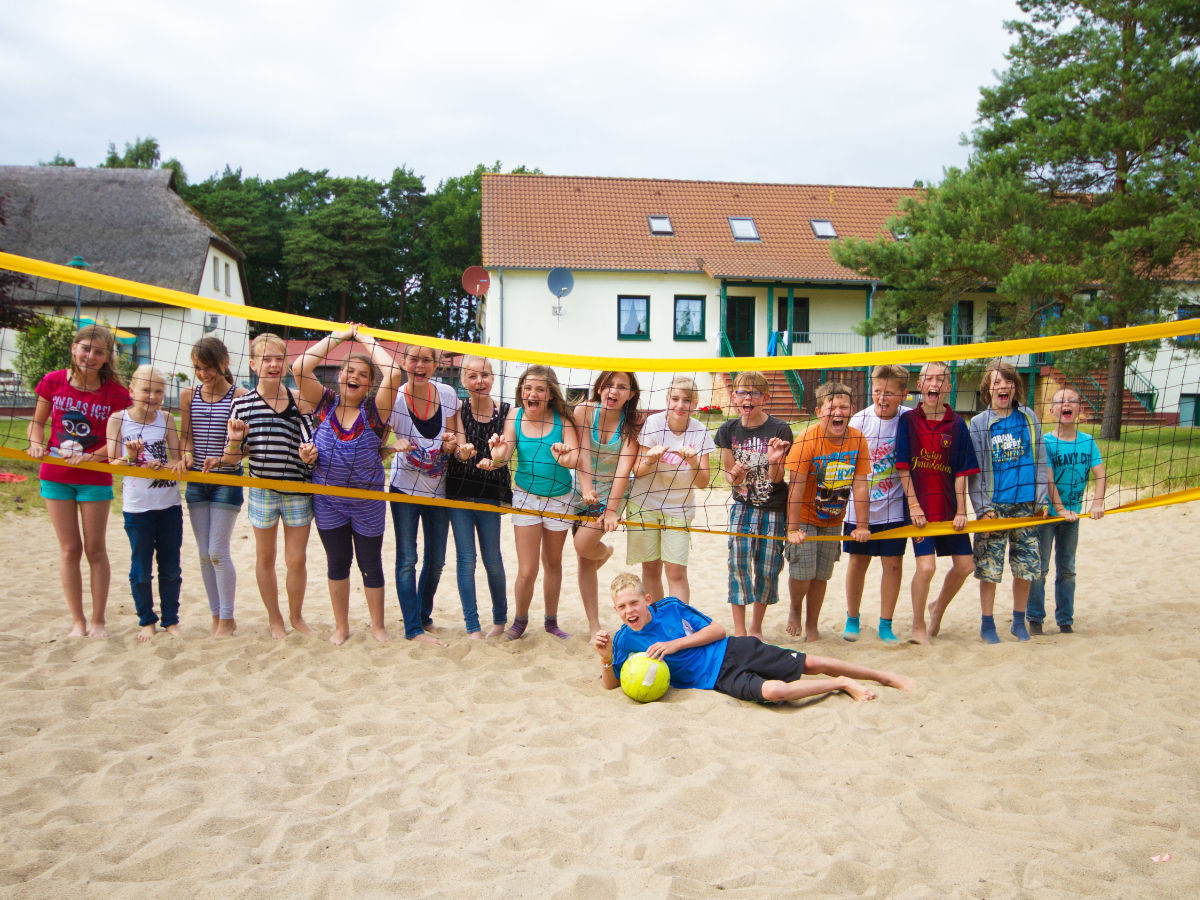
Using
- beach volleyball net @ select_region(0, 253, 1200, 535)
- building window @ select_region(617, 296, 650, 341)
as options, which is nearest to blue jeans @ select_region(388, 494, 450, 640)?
beach volleyball net @ select_region(0, 253, 1200, 535)

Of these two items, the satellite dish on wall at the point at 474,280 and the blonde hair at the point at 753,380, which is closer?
the blonde hair at the point at 753,380

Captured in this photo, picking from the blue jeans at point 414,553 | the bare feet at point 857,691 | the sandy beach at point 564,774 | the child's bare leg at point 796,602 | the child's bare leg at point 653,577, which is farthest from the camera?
the child's bare leg at point 796,602

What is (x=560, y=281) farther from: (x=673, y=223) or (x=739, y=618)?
(x=739, y=618)

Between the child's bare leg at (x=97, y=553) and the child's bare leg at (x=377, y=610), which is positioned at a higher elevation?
the child's bare leg at (x=97, y=553)

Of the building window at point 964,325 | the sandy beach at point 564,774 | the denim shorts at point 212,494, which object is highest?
the building window at point 964,325

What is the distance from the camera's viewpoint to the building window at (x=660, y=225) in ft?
71.3

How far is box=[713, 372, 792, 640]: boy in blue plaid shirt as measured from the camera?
4359mm

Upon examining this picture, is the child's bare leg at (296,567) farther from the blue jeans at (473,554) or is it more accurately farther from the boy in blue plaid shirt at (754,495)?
the boy in blue plaid shirt at (754,495)

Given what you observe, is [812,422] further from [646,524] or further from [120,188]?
[120,188]

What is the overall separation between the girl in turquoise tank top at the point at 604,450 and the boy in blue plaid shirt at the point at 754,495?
0.52 meters

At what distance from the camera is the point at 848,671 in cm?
376

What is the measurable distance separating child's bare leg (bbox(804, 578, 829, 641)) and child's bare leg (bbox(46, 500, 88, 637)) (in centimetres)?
390

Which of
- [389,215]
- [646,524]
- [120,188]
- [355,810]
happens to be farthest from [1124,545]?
[389,215]

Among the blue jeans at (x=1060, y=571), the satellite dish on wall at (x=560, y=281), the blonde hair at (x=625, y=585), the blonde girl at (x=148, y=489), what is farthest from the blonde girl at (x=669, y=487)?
the satellite dish on wall at (x=560, y=281)
